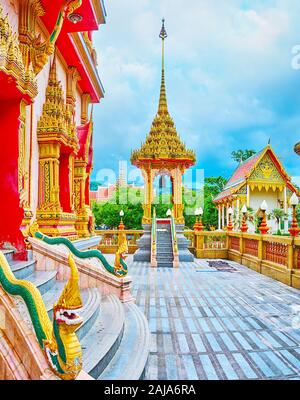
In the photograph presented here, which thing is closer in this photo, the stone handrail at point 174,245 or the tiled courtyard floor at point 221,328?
the tiled courtyard floor at point 221,328

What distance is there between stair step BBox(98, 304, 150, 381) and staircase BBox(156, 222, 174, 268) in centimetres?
881

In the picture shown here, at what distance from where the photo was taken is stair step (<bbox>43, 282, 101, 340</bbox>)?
10.9 feet

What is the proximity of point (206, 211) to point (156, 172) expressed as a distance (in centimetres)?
1557

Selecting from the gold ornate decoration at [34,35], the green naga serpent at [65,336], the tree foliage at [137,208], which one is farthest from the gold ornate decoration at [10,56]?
the tree foliage at [137,208]

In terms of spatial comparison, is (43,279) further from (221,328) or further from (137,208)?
(137,208)

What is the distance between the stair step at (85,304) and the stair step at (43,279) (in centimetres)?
7

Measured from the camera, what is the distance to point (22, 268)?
418 centimetres

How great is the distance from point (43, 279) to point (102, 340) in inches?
55.1

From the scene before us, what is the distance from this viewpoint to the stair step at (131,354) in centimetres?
288

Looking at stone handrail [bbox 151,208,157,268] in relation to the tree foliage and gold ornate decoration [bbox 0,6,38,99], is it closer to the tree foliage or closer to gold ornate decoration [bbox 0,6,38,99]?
gold ornate decoration [bbox 0,6,38,99]

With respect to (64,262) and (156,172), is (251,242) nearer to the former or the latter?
(156,172)

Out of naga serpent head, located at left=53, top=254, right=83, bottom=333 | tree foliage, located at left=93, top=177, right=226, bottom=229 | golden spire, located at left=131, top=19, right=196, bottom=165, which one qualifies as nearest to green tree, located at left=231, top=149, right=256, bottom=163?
tree foliage, located at left=93, top=177, right=226, bottom=229

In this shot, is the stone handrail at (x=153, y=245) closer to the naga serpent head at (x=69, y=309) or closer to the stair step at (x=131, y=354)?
the stair step at (x=131, y=354)
